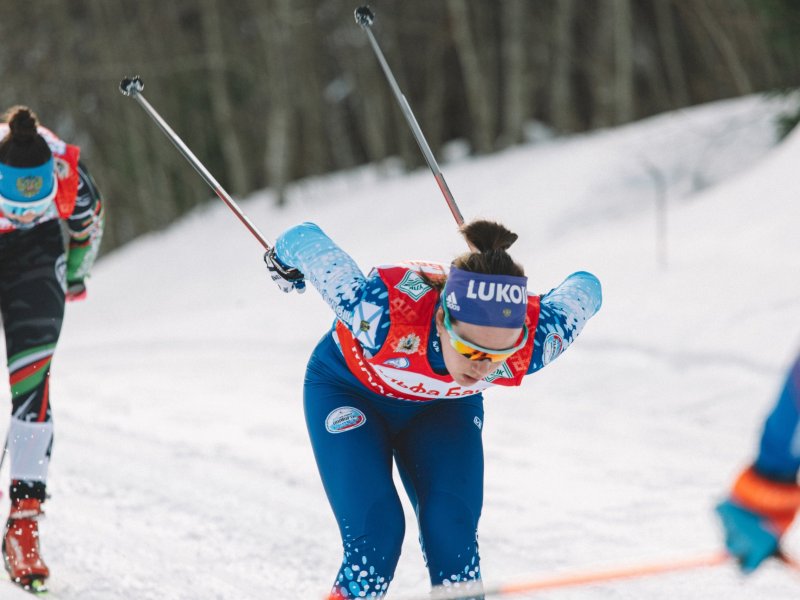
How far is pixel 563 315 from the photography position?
118 inches

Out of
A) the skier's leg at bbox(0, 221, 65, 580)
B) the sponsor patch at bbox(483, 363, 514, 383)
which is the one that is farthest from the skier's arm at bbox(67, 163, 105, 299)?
the sponsor patch at bbox(483, 363, 514, 383)

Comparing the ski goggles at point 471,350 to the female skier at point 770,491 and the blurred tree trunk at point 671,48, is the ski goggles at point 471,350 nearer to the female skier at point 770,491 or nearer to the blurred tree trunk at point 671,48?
the female skier at point 770,491

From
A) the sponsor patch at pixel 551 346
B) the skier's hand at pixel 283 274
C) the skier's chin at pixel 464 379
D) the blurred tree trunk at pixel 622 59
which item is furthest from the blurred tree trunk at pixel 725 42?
the skier's chin at pixel 464 379

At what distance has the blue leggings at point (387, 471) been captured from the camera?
2775 millimetres

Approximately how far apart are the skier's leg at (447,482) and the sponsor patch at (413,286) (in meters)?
0.40

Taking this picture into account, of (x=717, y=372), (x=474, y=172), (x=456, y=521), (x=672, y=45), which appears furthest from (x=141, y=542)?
(x=672, y=45)

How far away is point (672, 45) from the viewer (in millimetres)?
23844

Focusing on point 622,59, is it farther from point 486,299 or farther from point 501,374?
point 486,299

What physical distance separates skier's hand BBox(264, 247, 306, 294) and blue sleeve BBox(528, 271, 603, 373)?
73cm

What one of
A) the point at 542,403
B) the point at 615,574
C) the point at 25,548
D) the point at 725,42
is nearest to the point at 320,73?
the point at 725,42

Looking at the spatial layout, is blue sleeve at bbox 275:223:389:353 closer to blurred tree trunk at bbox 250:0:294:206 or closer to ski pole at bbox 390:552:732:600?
ski pole at bbox 390:552:732:600

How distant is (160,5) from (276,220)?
24.7ft

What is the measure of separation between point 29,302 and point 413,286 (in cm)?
158

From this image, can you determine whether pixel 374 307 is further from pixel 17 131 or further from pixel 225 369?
pixel 225 369
